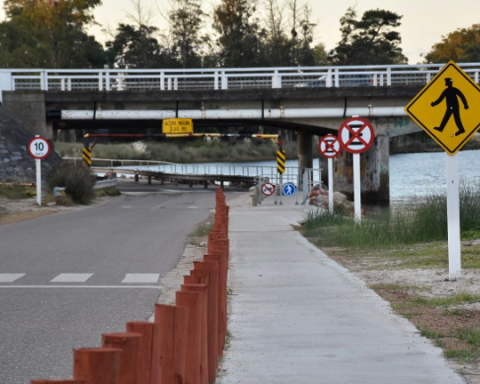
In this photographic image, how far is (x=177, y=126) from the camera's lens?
48188mm

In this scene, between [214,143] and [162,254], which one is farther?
[214,143]

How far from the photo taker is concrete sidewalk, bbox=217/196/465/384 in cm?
730

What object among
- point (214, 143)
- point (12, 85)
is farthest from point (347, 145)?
point (214, 143)

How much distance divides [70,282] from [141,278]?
3.26 feet

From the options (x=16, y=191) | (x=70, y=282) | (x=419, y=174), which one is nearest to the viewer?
(x=70, y=282)

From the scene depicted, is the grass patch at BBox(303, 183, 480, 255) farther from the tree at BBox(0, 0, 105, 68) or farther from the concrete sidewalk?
the tree at BBox(0, 0, 105, 68)

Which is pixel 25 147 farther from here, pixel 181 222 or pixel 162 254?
pixel 162 254

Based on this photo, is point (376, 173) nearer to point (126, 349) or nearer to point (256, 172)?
point (256, 172)

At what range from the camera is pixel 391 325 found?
366 inches

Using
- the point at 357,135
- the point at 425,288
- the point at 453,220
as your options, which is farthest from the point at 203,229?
the point at 425,288

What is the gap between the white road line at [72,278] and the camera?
13.6 metres

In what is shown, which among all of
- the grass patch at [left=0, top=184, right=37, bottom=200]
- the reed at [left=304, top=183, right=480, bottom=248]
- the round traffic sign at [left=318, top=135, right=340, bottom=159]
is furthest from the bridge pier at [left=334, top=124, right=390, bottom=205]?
the reed at [left=304, top=183, right=480, bottom=248]

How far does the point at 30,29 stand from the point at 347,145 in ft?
270

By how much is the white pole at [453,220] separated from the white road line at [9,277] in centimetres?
564
